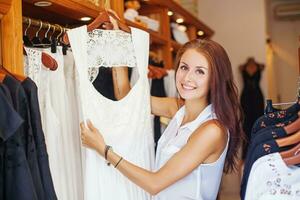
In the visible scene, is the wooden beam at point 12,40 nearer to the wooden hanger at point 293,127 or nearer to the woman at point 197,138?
the woman at point 197,138

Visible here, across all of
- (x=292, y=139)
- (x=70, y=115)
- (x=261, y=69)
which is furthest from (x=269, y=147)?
(x=261, y=69)

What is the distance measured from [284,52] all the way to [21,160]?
499 centimetres

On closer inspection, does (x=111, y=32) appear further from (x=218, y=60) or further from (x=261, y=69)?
(x=261, y=69)

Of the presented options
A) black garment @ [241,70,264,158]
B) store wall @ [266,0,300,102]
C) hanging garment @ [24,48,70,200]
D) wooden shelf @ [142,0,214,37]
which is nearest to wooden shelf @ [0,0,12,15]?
hanging garment @ [24,48,70,200]

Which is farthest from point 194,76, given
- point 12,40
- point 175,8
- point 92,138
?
point 175,8

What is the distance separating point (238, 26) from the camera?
483cm

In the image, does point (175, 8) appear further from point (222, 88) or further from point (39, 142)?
point (39, 142)

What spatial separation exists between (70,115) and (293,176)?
914 millimetres

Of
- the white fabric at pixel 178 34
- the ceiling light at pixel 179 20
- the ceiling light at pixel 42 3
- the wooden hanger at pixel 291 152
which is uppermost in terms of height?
the ceiling light at pixel 179 20

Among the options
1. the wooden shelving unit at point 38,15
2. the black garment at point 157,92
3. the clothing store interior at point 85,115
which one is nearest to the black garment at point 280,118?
the clothing store interior at point 85,115

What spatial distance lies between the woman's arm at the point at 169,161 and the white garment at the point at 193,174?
0.26 ft

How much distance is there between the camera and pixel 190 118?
69.9 inches

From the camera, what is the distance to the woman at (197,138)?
60.8 inches

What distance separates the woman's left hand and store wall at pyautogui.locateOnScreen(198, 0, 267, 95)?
3.46m
